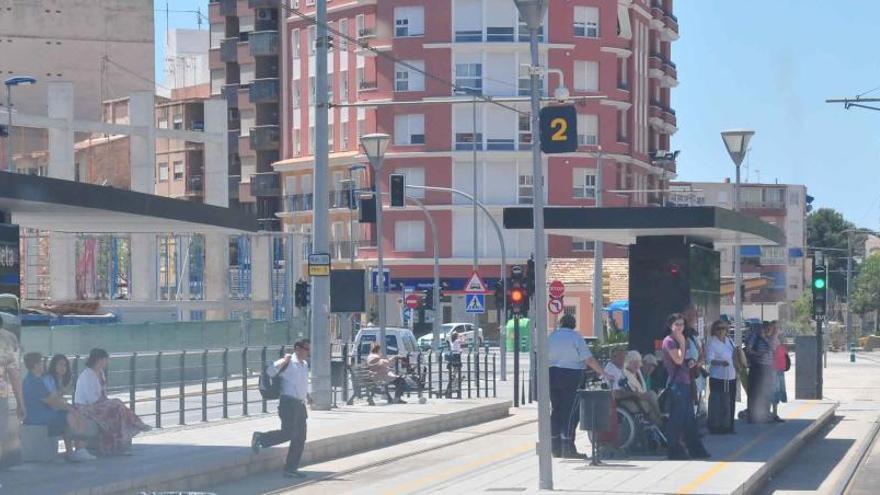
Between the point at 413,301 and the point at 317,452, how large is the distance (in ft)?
153

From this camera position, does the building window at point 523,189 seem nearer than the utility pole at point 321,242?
No

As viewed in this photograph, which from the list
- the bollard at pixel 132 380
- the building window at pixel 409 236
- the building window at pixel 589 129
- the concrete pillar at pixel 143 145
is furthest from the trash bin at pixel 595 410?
the building window at pixel 589 129

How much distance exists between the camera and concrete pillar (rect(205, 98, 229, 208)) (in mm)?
52031

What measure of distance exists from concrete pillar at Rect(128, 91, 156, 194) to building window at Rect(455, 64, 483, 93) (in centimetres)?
3308

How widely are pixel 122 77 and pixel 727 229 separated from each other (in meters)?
63.9

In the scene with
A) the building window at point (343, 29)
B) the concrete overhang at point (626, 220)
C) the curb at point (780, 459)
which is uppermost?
the building window at point (343, 29)

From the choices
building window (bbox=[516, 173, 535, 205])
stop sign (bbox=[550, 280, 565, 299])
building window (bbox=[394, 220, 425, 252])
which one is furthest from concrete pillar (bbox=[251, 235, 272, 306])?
building window (bbox=[516, 173, 535, 205])

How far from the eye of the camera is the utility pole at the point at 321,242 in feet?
92.5

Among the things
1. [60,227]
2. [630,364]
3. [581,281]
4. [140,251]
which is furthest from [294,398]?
[581,281]

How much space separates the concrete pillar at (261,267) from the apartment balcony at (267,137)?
4654cm

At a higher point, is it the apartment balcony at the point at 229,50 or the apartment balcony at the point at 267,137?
the apartment balcony at the point at 229,50

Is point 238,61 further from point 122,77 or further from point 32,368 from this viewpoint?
point 32,368

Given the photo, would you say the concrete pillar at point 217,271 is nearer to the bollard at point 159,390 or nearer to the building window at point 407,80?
the bollard at point 159,390

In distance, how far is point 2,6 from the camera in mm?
82062
